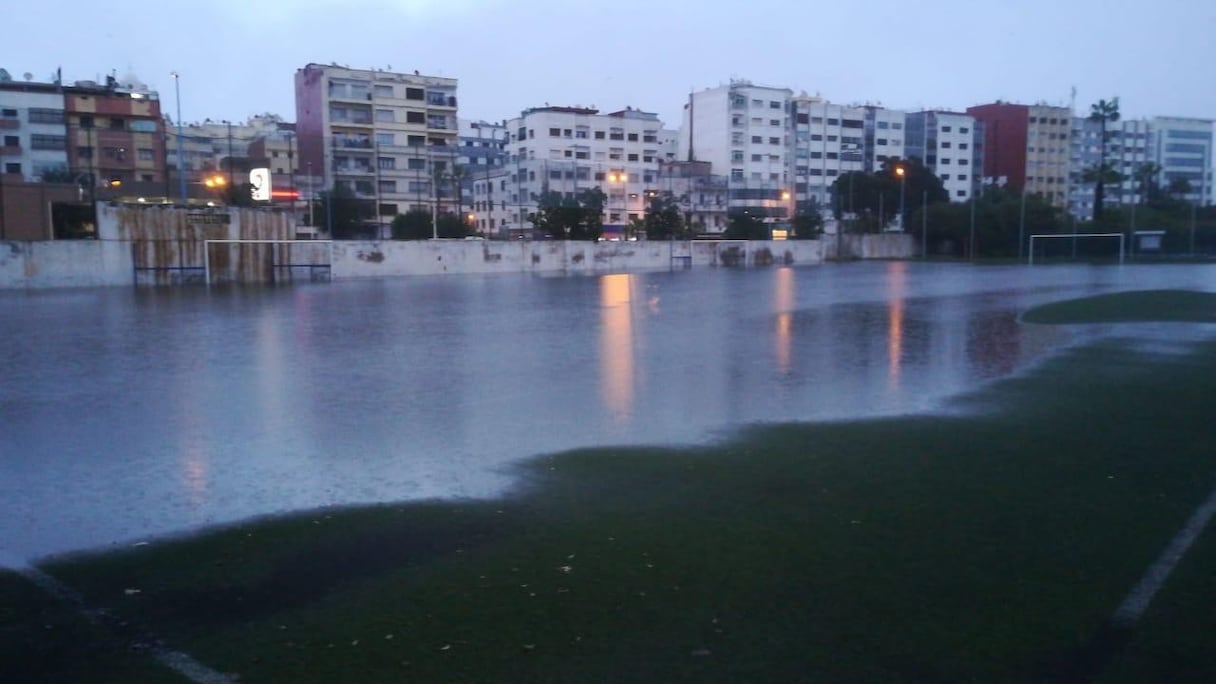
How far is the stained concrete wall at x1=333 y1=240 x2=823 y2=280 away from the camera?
48875 millimetres

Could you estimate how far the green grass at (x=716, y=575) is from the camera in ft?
15.7

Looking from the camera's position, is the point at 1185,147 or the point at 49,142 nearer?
the point at 49,142

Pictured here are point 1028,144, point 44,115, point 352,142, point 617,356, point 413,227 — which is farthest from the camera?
point 1028,144

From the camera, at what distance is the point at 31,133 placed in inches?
2687

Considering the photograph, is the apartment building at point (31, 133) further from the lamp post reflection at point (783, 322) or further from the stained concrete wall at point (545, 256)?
the lamp post reflection at point (783, 322)

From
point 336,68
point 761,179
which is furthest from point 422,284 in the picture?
point 761,179

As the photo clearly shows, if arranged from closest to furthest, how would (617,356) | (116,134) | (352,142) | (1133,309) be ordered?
(617,356) → (1133,309) → (116,134) → (352,142)

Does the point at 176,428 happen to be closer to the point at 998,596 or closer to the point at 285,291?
the point at 998,596

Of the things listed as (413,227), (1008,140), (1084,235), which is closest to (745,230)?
(1084,235)

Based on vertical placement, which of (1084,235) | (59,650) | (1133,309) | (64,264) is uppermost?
(1084,235)

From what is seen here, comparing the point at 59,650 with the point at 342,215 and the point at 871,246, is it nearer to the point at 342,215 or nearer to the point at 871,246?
the point at 342,215

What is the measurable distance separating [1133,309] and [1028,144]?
107 meters

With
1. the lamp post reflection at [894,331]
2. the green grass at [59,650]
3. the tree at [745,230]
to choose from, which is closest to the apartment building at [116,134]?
the tree at [745,230]

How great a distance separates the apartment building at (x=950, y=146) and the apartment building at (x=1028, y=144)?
2.51 meters
